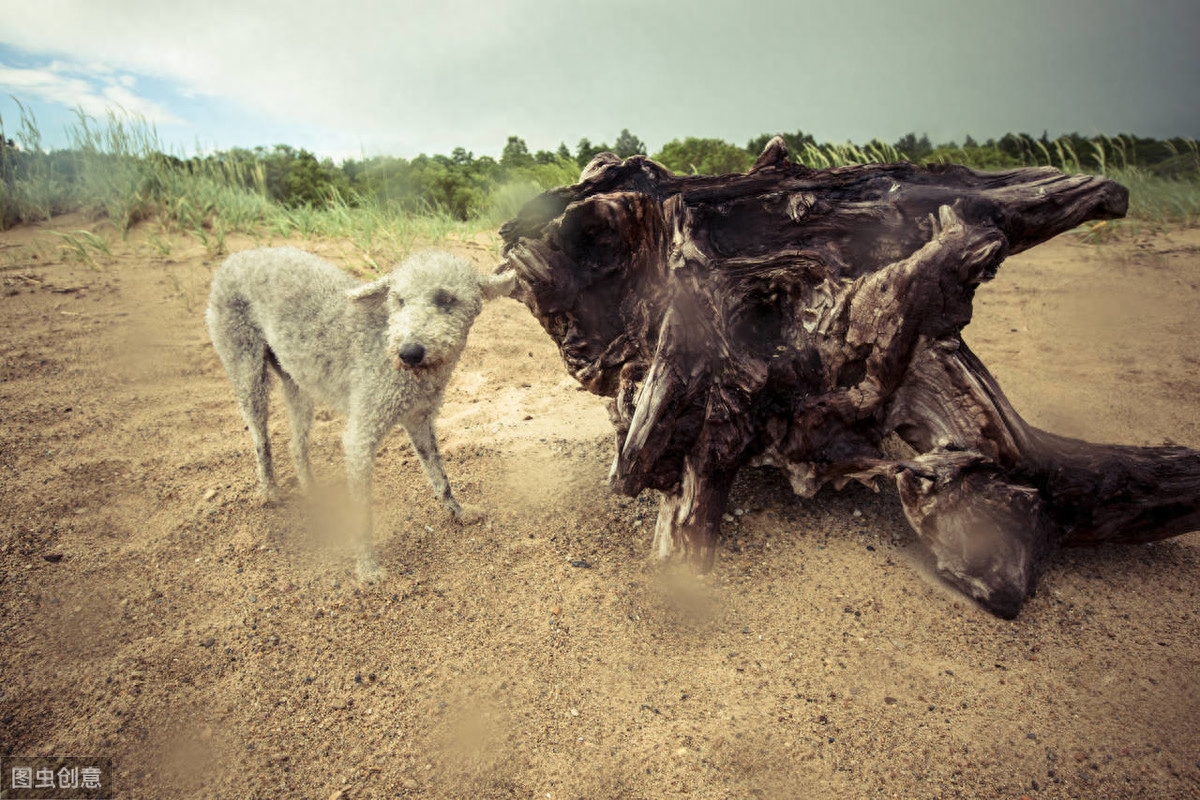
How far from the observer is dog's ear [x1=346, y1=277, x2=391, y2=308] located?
2848 millimetres

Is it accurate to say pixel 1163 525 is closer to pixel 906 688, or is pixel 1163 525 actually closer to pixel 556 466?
pixel 906 688

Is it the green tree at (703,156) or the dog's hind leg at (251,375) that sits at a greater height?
the green tree at (703,156)

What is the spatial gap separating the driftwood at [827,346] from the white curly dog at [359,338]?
1.66 feet

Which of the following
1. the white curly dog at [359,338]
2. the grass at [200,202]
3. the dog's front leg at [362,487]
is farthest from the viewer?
the grass at [200,202]

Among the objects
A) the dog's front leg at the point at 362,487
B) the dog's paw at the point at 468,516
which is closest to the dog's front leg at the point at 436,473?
the dog's paw at the point at 468,516

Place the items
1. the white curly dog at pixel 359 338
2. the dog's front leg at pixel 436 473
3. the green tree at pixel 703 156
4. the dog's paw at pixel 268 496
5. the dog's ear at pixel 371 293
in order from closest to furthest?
1. the white curly dog at pixel 359 338
2. the dog's ear at pixel 371 293
3. the dog's front leg at pixel 436 473
4. the dog's paw at pixel 268 496
5. the green tree at pixel 703 156

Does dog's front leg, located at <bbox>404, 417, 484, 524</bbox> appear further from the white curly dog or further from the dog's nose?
the dog's nose

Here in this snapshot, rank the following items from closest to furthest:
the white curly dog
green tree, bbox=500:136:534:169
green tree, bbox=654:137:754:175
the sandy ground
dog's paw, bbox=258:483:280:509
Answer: the sandy ground
the white curly dog
dog's paw, bbox=258:483:280:509
green tree, bbox=654:137:754:175
green tree, bbox=500:136:534:169

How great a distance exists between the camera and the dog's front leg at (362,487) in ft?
9.93

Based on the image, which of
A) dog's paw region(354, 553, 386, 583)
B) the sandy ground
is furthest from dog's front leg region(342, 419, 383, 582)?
the sandy ground

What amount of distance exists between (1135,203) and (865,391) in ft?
27.4

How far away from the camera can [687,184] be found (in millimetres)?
3227

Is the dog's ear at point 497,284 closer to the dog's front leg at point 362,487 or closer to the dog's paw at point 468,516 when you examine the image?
the dog's front leg at point 362,487

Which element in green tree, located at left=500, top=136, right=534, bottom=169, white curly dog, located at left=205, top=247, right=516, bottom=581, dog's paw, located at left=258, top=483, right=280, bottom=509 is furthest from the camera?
green tree, located at left=500, top=136, right=534, bottom=169
